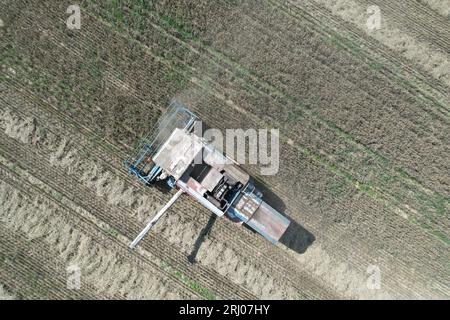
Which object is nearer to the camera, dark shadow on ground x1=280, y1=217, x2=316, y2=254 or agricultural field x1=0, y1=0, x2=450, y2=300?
agricultural field x1=0, y1=0, x2=450, y2=300

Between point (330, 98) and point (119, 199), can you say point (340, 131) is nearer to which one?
point (330, 98)
